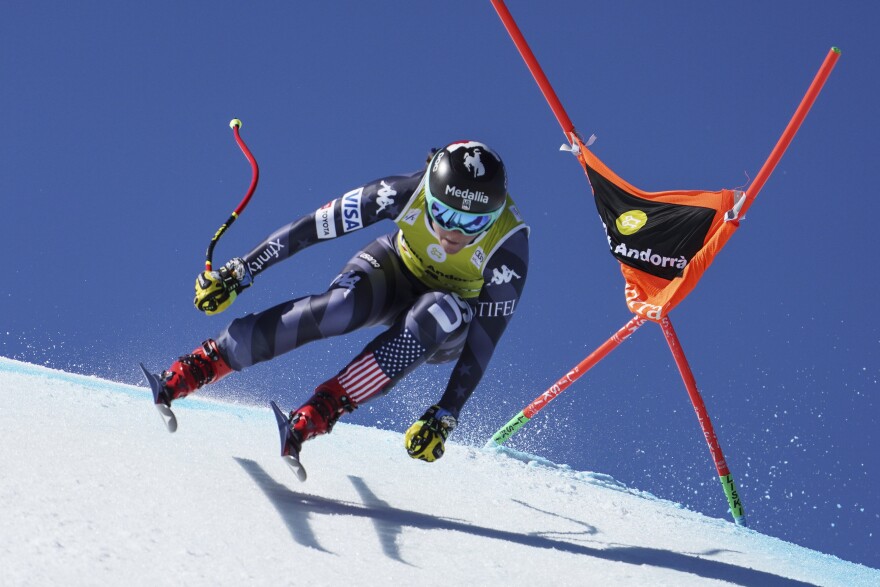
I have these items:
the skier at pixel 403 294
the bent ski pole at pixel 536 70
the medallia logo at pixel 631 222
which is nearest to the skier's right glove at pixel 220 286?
the skier at pixel 403 294

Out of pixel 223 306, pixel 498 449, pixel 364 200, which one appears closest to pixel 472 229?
pixel 364 200

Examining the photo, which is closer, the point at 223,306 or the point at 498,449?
the point at 223,306

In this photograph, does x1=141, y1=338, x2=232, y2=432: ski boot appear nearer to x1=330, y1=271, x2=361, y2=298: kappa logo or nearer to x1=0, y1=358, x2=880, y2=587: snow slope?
x1=0, y1=358, x2=880, y2=587: snow slope

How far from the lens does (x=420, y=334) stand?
411 cm

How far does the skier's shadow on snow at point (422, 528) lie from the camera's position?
3717 millimetres

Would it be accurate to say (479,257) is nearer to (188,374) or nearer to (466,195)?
(466,195)

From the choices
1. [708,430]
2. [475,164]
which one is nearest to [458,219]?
[475,164]

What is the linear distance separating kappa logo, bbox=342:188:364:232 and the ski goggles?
0.35 metres

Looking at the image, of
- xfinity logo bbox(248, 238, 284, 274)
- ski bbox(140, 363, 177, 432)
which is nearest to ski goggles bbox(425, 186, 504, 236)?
xfinity logo bbox(248, 238, 284, 274)

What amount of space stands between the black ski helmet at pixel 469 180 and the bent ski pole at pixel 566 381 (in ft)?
7.56

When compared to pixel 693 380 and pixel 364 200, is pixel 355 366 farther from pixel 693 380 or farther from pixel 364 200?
pixel 693 380

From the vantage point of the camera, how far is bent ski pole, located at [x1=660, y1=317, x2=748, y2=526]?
251 inches

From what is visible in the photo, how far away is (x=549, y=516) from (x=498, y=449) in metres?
1.83

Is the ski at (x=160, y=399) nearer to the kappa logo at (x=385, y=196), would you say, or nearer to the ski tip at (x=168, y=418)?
the ski tip at (x=168, y=418)
